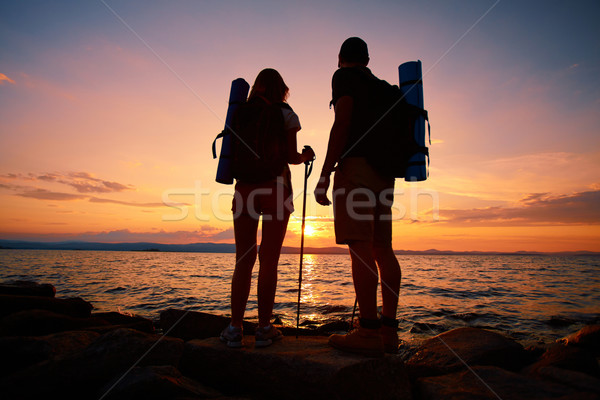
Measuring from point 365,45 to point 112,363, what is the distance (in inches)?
171

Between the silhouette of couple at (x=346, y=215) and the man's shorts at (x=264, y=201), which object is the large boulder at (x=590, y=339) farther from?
the man's shorts at (x=264, y=201)

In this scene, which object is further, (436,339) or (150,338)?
(436,339)

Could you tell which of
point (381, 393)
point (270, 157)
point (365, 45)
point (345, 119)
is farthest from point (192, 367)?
point (365, 45)

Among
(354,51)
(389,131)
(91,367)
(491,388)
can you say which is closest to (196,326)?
(91,367)

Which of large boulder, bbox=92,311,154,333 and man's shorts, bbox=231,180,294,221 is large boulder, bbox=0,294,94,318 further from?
man's shorts, bbox=231,180,294,221

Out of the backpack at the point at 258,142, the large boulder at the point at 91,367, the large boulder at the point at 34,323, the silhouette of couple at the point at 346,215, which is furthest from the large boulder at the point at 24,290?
the backpack at the point at 258,142

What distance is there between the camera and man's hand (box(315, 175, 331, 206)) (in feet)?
9.66

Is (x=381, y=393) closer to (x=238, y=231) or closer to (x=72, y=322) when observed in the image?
(x=238, y=231)

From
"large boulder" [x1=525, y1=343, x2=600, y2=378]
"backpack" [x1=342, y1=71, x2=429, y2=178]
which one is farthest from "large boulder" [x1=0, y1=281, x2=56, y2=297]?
"large boulder" [x1=525, y1=343, x2=600, y2=378]

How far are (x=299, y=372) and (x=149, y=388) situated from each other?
127 centimetres

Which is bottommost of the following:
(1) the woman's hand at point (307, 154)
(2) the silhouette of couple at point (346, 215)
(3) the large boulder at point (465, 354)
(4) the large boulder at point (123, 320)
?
(4) the large boulder at point (123, 320)

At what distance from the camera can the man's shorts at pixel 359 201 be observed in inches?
108

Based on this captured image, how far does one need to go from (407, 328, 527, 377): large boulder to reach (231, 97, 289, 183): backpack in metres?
3.00

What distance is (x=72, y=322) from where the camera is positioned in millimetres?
4203
